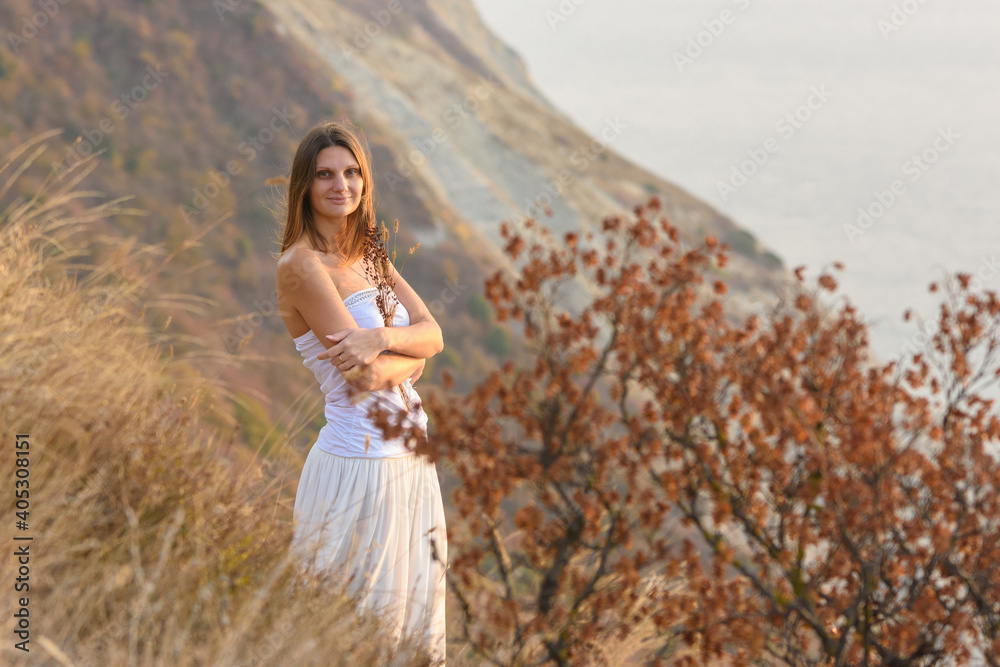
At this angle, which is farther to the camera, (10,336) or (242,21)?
(242,21)

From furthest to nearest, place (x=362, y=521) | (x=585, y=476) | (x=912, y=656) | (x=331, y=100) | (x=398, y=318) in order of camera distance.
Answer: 1. (x=331, y=100)
2. (x=398, y=318)
3. (x=362, y=521)
4. (x=912, y=656)
5. (x=585, y=476)

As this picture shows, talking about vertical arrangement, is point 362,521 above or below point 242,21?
below

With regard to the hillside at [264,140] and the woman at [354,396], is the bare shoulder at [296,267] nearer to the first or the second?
the woman at [354,396]

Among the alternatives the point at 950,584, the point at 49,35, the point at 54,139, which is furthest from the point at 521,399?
the point at 49,35

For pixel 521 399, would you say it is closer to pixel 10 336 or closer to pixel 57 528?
pixel 57 528

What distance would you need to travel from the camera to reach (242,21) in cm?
5159

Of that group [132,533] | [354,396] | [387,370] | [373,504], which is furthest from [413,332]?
[132,533]

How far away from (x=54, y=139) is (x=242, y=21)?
52.1 feet

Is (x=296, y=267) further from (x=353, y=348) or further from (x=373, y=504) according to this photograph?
(x=373, y=504)

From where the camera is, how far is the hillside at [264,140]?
41.4 metres

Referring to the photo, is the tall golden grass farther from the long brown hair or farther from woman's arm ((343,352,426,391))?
the long brown hair

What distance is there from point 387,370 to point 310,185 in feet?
2.96

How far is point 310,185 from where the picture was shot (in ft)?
11.2

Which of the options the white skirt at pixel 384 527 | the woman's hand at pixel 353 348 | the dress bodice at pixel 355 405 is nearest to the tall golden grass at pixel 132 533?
the white skirt at pixel 384 527
